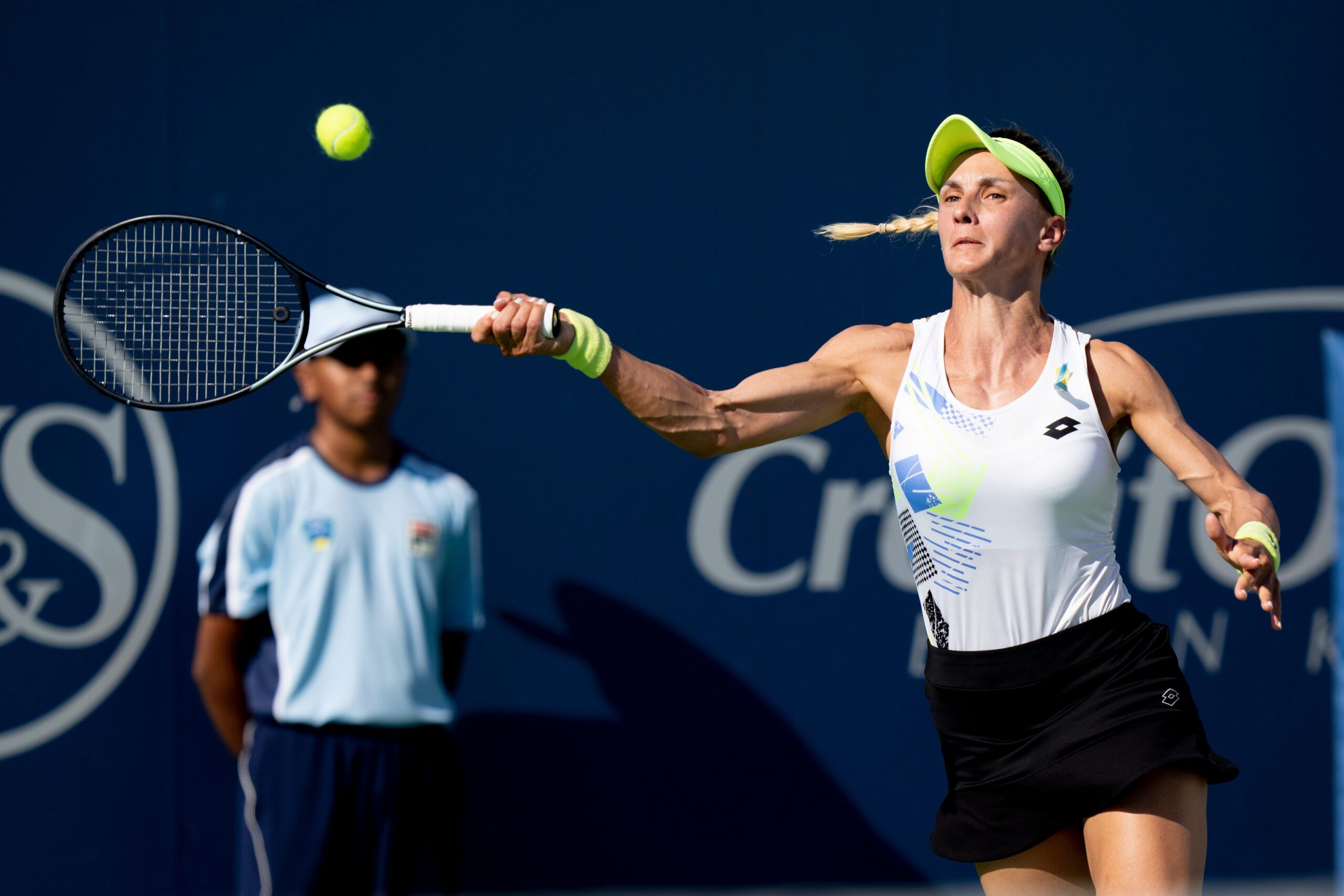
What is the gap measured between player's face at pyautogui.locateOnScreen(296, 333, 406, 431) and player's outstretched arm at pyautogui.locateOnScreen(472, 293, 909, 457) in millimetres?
1415

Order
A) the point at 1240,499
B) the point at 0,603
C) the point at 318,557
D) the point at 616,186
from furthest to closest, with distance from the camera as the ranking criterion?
the point at 616,186, the point at 0,603, the point at 318,557, the point at 1240,499

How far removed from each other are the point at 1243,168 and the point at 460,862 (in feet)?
10.2

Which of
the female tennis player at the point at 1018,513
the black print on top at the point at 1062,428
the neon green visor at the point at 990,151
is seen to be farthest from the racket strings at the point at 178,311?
the black print on top at the point at 1062,428

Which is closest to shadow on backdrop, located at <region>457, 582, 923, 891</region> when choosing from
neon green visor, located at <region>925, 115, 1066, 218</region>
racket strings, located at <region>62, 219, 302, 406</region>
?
racket strings, located at <region>62, 219, 302, 406</region>

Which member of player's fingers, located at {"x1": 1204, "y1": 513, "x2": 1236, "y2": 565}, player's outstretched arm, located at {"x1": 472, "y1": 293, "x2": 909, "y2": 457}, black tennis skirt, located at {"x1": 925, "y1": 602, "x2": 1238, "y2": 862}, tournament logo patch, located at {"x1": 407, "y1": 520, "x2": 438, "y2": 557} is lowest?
black tennis skirt, located at {"x1": 925, "y1": 602, "x2": 1238, "y2": 862}

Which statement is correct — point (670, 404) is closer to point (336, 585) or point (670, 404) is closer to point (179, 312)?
point (336, 585)

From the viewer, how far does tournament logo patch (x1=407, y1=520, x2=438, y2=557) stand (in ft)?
11.9

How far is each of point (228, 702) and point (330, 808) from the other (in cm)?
45

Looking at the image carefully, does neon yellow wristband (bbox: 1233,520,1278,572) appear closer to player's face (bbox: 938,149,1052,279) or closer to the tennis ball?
player's face (bbox: 938,149,1052,279)

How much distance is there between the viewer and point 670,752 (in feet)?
13.4

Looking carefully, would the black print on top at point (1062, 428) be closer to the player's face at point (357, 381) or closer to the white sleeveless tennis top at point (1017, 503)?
the white sleeveless tennis top at point (1017, 503)

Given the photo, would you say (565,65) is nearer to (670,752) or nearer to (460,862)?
(670,752)

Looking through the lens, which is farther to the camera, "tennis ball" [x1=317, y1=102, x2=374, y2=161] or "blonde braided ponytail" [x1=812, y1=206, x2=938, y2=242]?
"tennis ball" [x1=317, y1=102, x2=374, y2=161]

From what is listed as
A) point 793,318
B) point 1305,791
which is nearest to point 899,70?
point 793,318
